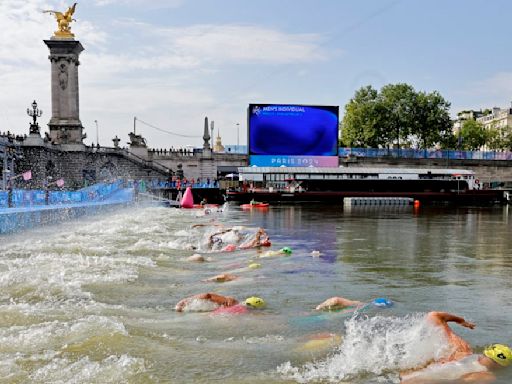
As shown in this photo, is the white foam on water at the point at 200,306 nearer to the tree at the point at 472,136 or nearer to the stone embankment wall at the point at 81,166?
the stone embankment wall at the point at 81,166

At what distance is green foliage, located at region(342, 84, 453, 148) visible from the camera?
4070 inches

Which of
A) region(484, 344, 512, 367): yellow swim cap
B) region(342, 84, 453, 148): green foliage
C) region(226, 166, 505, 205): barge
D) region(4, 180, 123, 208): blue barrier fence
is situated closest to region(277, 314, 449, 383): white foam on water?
region(484, 344, 512, 367): yellow swim cap

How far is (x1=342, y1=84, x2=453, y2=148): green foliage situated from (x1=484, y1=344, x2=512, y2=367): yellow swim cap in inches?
3801

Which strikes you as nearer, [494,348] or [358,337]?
[494,348]

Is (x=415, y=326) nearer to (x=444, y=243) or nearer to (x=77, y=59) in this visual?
(x=444, y=243)

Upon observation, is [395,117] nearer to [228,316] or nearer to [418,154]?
[418,154]

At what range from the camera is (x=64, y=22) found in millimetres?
71312

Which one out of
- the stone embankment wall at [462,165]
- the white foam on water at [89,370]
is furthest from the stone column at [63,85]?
the white foam on water at [89,370]

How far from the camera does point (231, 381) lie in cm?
718

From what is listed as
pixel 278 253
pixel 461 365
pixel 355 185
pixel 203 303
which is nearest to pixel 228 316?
pixel 203 303

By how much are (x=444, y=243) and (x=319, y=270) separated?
10272 mm

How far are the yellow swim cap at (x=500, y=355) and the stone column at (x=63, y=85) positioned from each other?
218ft

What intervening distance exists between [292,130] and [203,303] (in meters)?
66.3

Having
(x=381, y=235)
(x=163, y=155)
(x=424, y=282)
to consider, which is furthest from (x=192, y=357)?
(x=163, y=155)
